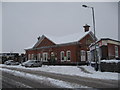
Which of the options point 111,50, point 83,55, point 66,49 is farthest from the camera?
point 66,49

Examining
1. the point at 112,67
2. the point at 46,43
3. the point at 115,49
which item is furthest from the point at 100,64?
the point at 46,43

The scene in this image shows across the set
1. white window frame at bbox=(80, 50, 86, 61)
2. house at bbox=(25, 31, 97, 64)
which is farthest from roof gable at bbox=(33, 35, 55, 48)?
white window frame at bbox=(80, 50, 86, 61)

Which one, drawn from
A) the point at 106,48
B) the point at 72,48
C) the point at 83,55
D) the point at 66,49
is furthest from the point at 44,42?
the point at 106,48

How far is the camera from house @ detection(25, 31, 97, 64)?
40500mm

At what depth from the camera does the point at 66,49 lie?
4234 centimetres

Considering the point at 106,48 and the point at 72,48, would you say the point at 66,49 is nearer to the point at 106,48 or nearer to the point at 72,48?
the point at 72,48

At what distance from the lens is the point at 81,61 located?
4066 centimetres

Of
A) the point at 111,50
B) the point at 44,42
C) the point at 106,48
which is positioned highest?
the point at 44,42

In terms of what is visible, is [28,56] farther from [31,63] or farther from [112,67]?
[112,67]

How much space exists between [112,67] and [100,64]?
85.2 inches

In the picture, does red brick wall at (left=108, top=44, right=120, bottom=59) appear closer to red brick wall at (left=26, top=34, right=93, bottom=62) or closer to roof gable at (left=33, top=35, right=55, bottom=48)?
red brick wall at (left=26, top=34, right=93, bottom=62)

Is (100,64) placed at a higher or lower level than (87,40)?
lower

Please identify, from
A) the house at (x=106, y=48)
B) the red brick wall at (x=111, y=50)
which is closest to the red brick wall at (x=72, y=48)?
the house at (x=106, y=48)

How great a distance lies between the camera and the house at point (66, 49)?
40500 mm
